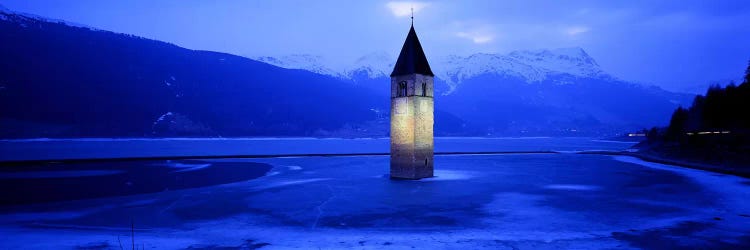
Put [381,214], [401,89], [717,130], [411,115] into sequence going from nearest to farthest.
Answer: [381,214], [411,115], [401,89], [717,130]

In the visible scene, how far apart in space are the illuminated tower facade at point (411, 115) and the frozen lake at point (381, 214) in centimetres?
160

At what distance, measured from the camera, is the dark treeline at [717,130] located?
4550 cm

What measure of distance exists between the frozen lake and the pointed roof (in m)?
7.23

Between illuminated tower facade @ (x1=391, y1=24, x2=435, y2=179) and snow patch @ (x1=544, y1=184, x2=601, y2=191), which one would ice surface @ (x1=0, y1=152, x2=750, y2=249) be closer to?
snow patch @ (x1=544, y1=184, x2=601, y2=191)

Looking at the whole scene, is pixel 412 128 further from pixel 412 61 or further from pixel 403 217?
pixel 403 217

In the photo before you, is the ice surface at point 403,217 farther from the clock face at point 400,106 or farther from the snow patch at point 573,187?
the clock face at point 400,106

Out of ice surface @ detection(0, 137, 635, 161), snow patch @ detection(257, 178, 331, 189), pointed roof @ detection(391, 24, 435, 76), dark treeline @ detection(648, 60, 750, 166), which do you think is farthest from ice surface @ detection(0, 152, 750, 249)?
ice surface @ detection(0, 137, 635, 161)

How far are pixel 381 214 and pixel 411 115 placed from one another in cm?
1267

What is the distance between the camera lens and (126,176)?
36.9 metres

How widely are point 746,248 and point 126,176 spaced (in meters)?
38.1

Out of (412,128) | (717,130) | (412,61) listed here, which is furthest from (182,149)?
(717,130)

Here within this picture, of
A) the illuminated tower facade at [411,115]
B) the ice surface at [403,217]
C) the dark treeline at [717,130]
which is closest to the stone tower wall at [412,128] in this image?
the illuminated tower facade at [411,115]

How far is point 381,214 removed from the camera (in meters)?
18.5

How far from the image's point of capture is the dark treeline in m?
45.5
